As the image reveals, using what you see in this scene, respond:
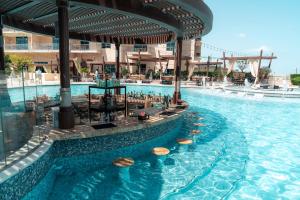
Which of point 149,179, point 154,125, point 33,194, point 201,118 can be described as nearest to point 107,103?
point 154,125

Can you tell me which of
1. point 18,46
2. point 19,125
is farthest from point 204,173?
point 18,46

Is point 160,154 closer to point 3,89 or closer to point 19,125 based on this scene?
point 19,125

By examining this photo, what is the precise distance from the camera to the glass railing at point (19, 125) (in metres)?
4.83

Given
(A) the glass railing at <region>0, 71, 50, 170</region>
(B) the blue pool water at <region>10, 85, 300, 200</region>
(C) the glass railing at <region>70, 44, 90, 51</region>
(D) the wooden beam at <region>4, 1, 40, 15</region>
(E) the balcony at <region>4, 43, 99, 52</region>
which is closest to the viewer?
(A) the glass railing at <region>0, 71, 50, 170</region>

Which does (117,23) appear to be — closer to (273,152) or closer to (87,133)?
(87,133)

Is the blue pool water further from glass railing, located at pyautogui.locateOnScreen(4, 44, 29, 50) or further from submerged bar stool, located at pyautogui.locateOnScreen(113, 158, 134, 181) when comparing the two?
glass railing, located at pyautogui.locateOnScreen(4, 44, 29, 50)

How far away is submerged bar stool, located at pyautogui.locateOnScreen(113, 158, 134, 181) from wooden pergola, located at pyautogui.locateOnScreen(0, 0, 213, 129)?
1.97 meters

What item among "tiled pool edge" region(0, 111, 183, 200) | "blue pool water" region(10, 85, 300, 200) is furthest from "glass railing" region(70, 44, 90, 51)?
"tiled pool edge" region(0, 111, 183, 200)

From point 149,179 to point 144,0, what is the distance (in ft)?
20.0

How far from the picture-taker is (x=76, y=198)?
17.1 ft

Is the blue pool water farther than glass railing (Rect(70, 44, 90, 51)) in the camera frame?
No

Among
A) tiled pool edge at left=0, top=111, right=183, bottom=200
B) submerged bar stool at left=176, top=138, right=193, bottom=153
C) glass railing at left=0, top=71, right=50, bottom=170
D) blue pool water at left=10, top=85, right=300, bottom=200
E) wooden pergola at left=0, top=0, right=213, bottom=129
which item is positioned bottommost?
blue pool water at left=10, top=85, right=300, bottom=200

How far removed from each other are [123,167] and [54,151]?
195 cm

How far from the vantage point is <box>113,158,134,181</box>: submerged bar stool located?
6321mm
